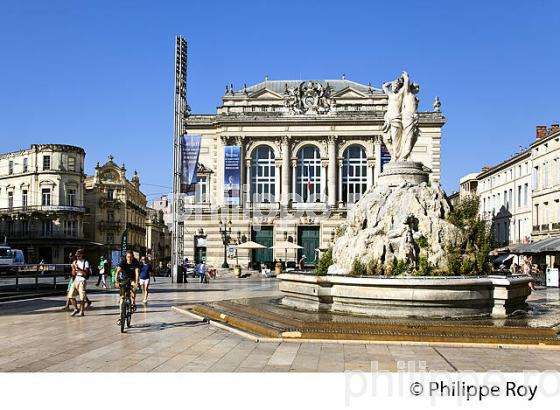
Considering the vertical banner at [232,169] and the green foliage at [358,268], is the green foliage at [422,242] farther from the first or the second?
the vertical banner at [232,169]

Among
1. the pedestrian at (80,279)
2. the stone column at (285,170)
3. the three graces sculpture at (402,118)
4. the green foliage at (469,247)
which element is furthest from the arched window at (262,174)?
the pedestrian at (80,279)

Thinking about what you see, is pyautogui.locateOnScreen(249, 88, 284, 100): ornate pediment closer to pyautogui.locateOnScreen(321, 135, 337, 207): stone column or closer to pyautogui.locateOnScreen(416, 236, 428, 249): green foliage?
pyautogui.locateOnScreen(321, 135, 337, 207): stone column

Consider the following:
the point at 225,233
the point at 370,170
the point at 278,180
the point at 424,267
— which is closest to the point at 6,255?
the point at 225,233

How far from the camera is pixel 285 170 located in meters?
58.1

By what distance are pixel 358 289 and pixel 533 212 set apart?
158 ft

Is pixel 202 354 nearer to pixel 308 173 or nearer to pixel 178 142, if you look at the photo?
pixel 178 142

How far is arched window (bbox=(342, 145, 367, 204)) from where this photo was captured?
5881cm

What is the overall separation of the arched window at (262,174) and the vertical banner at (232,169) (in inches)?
117

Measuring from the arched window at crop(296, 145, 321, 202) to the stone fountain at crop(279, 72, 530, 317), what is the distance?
38819mm

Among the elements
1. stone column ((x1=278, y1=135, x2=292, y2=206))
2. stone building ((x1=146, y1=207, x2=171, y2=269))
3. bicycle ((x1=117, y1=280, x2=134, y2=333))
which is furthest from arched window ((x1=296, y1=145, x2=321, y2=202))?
stone building ((x1=146, y1=207, x2=171, y2=269))

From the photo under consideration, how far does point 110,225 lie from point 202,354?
2811 inches

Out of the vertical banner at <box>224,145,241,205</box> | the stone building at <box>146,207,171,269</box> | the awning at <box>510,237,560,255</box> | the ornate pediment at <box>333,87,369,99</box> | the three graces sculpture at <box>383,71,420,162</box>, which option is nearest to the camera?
the three graces sculpture at <box>383,71,420,162</box>
